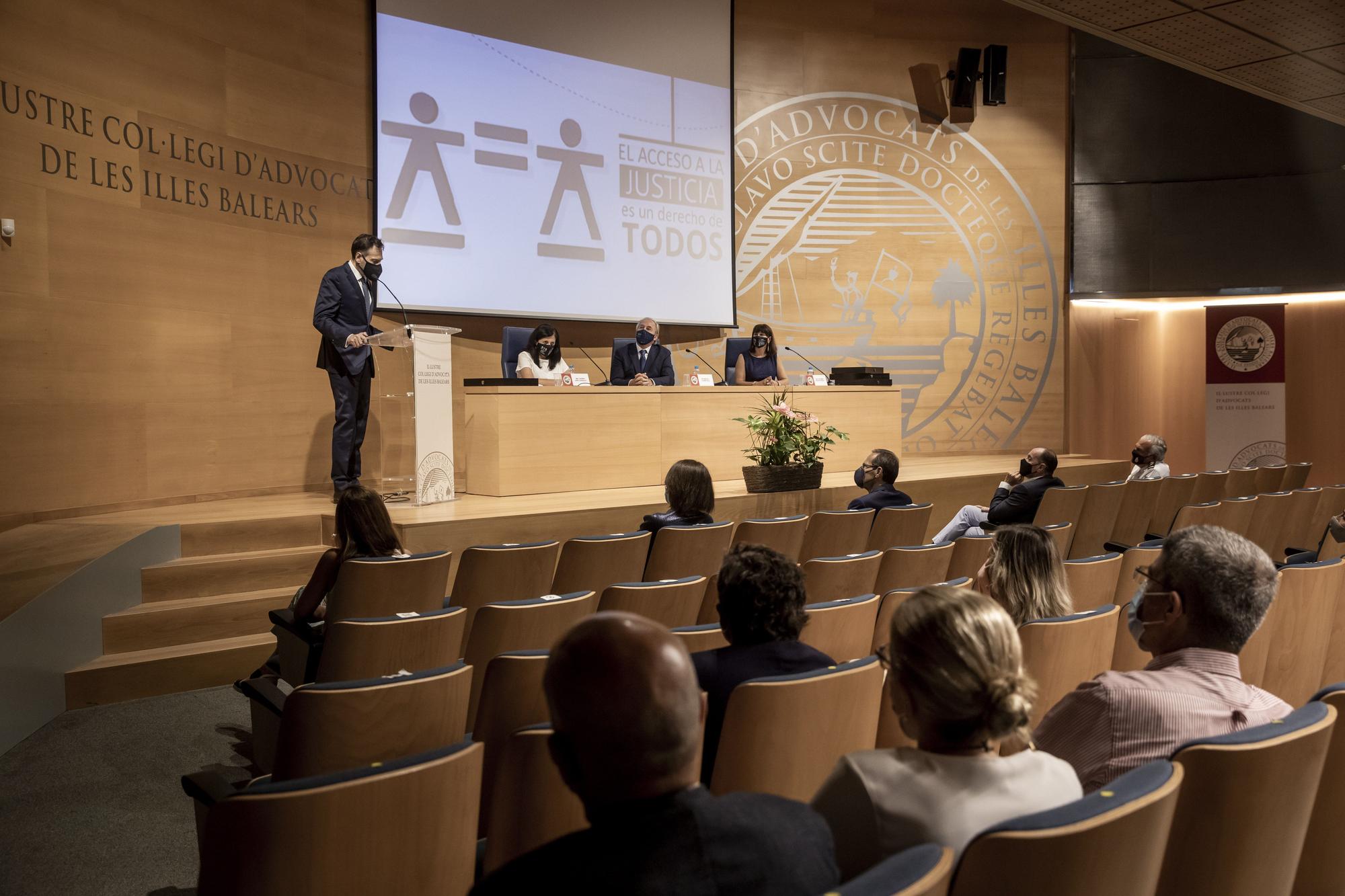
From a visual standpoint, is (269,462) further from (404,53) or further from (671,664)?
(671,664)

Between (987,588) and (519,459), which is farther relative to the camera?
(519,459)

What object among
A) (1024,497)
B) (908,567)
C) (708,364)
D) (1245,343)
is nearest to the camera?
(908,567)

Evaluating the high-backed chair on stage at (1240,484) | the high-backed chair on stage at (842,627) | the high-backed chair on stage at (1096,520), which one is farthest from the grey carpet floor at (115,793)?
the high-backed chair on stage at (1240,484)

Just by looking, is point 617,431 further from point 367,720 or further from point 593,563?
point 367,720

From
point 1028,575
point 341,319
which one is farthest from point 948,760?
point 341,319

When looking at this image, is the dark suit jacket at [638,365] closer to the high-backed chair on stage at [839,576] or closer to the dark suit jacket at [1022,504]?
the dark suit jacket at [1022,504]

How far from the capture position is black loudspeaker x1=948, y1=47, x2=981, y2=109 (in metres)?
10.3

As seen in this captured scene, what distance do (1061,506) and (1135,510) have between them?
1.04 m

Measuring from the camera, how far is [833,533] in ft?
15.5

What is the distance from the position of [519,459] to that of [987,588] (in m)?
3.82

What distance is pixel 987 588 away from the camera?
2.62 m

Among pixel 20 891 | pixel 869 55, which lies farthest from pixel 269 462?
pixel 869 55

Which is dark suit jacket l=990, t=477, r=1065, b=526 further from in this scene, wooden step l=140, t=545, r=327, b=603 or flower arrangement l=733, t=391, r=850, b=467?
wooden step l=140, t=545, r=327, b=603

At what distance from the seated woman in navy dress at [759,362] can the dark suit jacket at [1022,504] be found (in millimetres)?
2749
